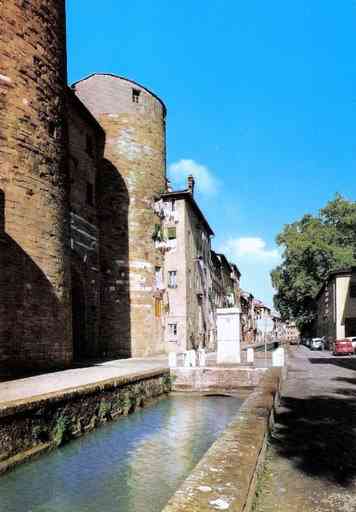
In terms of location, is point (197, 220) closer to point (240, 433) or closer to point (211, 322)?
point (211, 322)

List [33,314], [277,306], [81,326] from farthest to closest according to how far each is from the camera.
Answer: [277,306] → [81,326] → [33,314]

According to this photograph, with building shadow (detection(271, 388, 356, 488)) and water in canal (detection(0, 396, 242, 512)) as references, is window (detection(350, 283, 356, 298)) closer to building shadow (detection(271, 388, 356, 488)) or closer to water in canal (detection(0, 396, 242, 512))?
water in canal (detection(0, 396, 242, 512))

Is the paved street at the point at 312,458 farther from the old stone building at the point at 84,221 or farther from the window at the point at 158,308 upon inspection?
the window at the point at 158,308

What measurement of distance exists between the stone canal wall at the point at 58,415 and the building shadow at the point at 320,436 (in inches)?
154

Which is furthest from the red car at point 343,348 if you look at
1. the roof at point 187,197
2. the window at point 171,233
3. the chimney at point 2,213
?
the chimney at point 2,213

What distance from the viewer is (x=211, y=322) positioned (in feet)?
127

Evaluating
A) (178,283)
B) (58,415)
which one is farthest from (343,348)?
(58,415)

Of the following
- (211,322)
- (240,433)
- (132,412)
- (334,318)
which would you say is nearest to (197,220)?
(211,322)

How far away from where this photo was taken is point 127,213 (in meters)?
26.7

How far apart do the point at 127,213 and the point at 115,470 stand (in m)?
20.7

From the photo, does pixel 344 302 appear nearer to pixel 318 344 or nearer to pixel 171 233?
pixel 318 344

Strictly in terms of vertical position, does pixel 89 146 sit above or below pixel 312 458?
above

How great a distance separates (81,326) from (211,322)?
18.1 m

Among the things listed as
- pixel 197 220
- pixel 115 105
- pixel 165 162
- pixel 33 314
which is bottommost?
pixel 33 314
